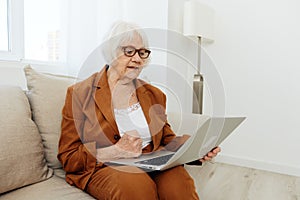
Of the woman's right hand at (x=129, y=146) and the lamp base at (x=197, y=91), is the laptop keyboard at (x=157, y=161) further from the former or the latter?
the lamp base at (x=197, y=91)

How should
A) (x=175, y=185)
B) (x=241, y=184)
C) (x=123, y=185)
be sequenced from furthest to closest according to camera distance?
(x=241, y=184) < (x=175, y=185) < (x=123, y=185)

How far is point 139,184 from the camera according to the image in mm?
1054

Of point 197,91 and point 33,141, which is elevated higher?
point 197,91

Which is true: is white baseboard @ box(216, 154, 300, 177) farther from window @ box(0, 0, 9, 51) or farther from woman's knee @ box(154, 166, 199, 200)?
window @ box(0, 0, 9, 51)

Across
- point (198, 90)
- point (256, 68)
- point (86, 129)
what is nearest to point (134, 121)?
point (86, 129)

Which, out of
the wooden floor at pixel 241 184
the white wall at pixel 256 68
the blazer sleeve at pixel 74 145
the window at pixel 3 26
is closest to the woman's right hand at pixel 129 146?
the blazer sleeve at pixel 74 145

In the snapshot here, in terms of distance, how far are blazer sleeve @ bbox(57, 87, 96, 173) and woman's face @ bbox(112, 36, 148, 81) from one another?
25 cm

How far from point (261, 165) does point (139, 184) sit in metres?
1.95

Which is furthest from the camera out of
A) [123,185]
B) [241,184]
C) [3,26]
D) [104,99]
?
[241,184]

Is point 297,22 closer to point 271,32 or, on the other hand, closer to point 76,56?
point 271,32

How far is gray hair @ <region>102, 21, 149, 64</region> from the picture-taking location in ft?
4.25

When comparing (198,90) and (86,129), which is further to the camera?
(198,90)

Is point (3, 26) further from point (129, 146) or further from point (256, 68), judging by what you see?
point (256, 68)

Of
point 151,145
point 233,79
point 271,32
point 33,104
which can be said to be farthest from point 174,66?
point 33,104
